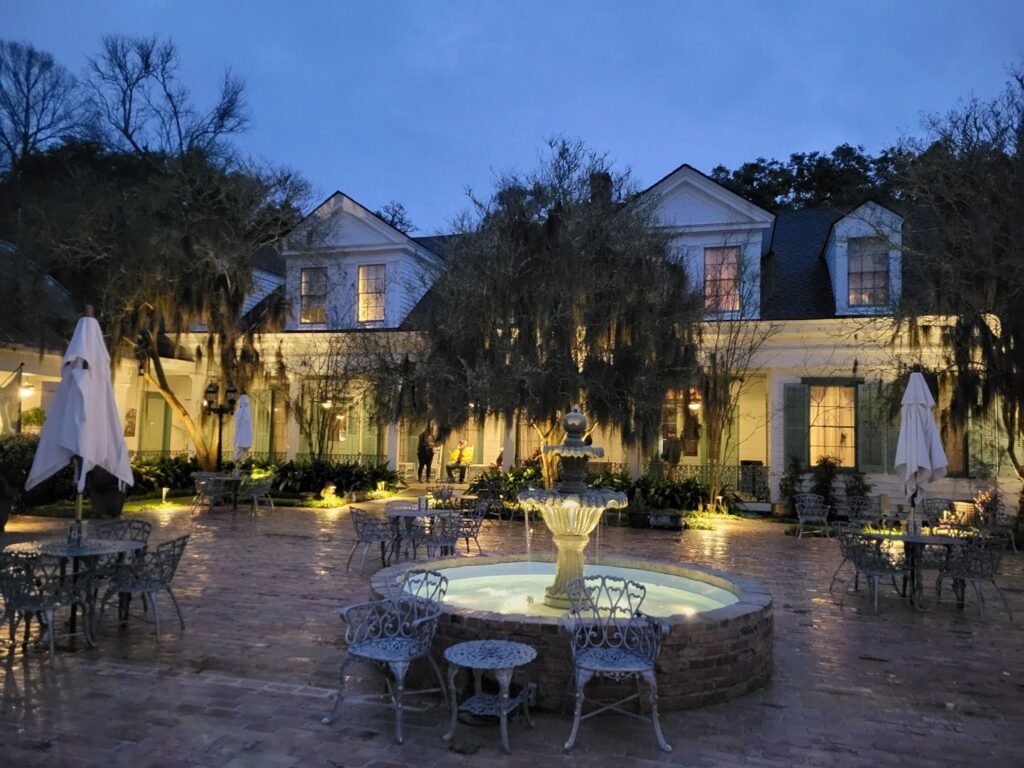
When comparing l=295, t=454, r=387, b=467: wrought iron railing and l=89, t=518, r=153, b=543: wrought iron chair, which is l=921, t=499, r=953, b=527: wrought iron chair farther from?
l=295, t=454, r=387, b=467: wrought iron railing

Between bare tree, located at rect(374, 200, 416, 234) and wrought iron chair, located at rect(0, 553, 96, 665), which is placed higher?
bare tree, located at rect(374, 200, 416, 234)

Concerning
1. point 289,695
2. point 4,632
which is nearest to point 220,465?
point 4,632

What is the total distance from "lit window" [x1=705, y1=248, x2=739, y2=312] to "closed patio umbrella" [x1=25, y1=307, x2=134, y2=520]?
40.4 ft

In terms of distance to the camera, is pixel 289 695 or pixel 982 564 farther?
pixel 982 564

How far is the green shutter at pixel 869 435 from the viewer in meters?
17.2

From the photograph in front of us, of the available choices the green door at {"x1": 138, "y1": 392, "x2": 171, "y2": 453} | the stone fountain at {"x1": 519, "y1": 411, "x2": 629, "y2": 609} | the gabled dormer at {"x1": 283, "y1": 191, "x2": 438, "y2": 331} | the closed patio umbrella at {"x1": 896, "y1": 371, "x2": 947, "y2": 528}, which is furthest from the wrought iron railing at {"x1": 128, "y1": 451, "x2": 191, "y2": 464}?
the closed patio umbrella at {"x1": 896, "y1": 371, "x2": 947, "y2": 528}

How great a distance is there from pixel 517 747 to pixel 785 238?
19.0 meters

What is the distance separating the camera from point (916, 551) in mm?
8953

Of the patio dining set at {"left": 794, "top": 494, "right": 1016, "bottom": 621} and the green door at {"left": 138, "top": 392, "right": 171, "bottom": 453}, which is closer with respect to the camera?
the patio dining set at {"left": 794, "top": 494, "right": 1016, "bottom": 621}

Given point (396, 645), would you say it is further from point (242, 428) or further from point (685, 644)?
point (242, 428)

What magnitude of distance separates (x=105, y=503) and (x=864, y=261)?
17.4 m

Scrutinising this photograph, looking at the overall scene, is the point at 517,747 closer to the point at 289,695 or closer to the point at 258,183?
the point at 289,695

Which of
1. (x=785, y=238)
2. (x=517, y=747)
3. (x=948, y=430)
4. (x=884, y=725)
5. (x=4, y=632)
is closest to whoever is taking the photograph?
(x=517, y=747)

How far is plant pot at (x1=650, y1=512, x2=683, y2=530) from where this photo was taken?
50.4 ft
